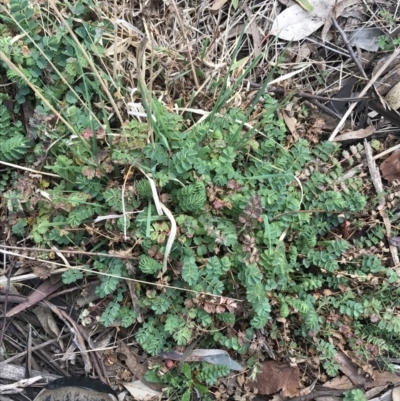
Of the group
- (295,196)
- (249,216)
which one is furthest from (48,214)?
(295,196)

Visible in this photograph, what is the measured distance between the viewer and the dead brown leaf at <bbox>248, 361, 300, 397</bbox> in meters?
2.22

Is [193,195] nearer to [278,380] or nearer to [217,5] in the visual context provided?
[278,380]

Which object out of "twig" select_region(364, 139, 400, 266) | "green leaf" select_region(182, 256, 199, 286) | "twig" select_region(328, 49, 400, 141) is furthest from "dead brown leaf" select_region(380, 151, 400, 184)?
"green leaf" select_region(182, 256, 199, 286)

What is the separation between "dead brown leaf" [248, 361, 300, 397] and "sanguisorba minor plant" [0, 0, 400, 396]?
99 millimetres

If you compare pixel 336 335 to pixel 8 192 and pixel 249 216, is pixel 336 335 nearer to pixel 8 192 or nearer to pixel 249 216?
pixel 249 216

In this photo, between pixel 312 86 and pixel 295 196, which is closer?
pixel 295 196

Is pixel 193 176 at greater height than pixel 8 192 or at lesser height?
lesser

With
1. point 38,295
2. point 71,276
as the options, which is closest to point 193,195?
point 71,276

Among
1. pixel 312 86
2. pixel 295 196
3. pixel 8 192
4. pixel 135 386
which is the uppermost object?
pixel 8 192

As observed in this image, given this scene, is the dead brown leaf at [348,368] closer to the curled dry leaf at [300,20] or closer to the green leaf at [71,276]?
the green leaf at [71,276]

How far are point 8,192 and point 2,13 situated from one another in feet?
2.73

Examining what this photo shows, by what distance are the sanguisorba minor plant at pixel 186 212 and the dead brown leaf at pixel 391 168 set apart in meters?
0.24

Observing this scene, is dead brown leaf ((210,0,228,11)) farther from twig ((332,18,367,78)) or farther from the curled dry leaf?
twig ((332,18,367,78))

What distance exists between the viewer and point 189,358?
7.14 feet
